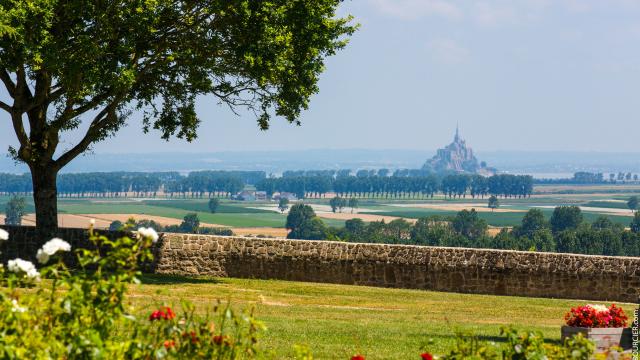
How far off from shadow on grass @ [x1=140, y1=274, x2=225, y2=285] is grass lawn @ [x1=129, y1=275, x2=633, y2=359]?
3 cm

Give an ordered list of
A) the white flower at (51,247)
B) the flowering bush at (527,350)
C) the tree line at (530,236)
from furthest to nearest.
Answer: the tree line at (530,236)
the flowering bush at (527,350)
the white flower at (51,247)

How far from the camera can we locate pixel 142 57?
96.3 ft

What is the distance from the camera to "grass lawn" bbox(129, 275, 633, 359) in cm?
1587

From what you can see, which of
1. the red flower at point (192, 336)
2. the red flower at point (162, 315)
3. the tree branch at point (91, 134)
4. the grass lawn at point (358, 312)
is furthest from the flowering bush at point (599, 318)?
the tree branch at point (91, 134)

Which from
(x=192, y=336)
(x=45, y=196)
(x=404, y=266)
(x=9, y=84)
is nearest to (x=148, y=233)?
(x=192, y=336)

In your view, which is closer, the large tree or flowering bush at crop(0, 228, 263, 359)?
flowering bush at crop(0, 228, 263, 359)

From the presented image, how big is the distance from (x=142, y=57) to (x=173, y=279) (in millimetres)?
6358

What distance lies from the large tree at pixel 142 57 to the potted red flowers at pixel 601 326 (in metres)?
14.7

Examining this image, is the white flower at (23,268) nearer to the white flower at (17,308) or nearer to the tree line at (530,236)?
the white flower at (17,308)

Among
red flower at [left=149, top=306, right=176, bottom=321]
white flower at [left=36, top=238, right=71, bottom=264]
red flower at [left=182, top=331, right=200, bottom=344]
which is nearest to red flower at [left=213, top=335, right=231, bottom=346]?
red flower at [left=182, top=331, right=200, bottom=344]

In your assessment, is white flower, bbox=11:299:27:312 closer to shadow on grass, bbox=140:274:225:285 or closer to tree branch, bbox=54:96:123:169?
shadow on grass, bbox=140:274:225:285

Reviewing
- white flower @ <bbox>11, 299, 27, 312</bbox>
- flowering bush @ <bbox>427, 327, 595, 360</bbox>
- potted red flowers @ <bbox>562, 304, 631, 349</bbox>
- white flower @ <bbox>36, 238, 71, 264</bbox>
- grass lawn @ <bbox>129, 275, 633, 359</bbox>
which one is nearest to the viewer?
white flower @ <bbox>36, 238, 71, 264</bbox>

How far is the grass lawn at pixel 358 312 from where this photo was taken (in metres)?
15.9

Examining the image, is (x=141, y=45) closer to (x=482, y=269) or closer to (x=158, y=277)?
(x=158, y=277)
